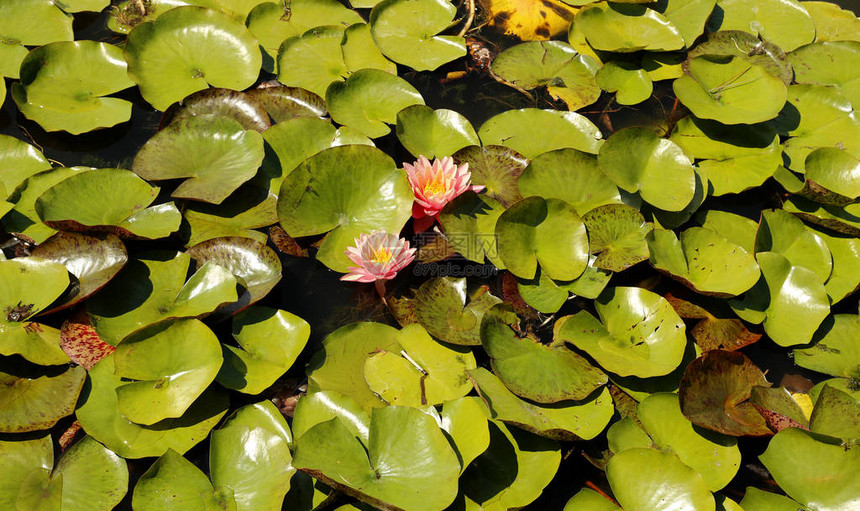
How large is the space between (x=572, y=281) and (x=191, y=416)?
5.62 feet

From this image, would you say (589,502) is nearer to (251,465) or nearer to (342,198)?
(251,465)

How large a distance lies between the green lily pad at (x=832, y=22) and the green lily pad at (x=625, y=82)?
1270mm

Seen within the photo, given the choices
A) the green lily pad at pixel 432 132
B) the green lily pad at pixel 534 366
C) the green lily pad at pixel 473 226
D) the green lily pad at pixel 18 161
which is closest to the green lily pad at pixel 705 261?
the green lily pad at pixel 534 366

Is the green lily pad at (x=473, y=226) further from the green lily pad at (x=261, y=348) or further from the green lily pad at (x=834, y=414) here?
the green lily pad at (x=834, y=414)

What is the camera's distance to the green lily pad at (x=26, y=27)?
10.6 feet

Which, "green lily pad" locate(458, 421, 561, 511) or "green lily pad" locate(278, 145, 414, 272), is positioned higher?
"green lily pad" locate(278, 145, 414, 272)

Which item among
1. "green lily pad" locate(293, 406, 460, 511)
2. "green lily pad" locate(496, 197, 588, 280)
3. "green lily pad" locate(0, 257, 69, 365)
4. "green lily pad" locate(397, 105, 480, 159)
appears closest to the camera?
"green lily pad" locate(293, 406, 460, 511)

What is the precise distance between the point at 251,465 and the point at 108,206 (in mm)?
1382

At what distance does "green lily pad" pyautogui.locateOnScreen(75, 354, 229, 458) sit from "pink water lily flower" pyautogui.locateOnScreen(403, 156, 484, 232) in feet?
3.96

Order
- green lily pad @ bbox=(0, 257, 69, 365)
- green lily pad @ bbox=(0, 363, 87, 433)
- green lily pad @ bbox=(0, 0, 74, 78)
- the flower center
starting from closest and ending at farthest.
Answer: green lily pad @ bbox=(0, 363, 87, 433)
green lily pad @ bbox=(0, 257, 69, 365)
the flower center
green lily pad @ bbox=(0, 0, 74, 78)

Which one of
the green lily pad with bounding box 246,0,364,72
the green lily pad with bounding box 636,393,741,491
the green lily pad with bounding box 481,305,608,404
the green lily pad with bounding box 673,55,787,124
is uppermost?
the green lily pad with bounding box 246,0,364,72

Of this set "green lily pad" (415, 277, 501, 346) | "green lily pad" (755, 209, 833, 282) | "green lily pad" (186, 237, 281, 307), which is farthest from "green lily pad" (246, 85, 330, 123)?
"green lily pad" (755, 209, 833, 282)

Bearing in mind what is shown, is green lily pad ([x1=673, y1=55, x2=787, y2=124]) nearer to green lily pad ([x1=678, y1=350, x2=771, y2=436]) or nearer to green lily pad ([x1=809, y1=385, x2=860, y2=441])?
green lily pad ([x1=678, y1=350, x2=771, y2=436])

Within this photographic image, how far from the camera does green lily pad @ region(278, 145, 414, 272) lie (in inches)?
105
